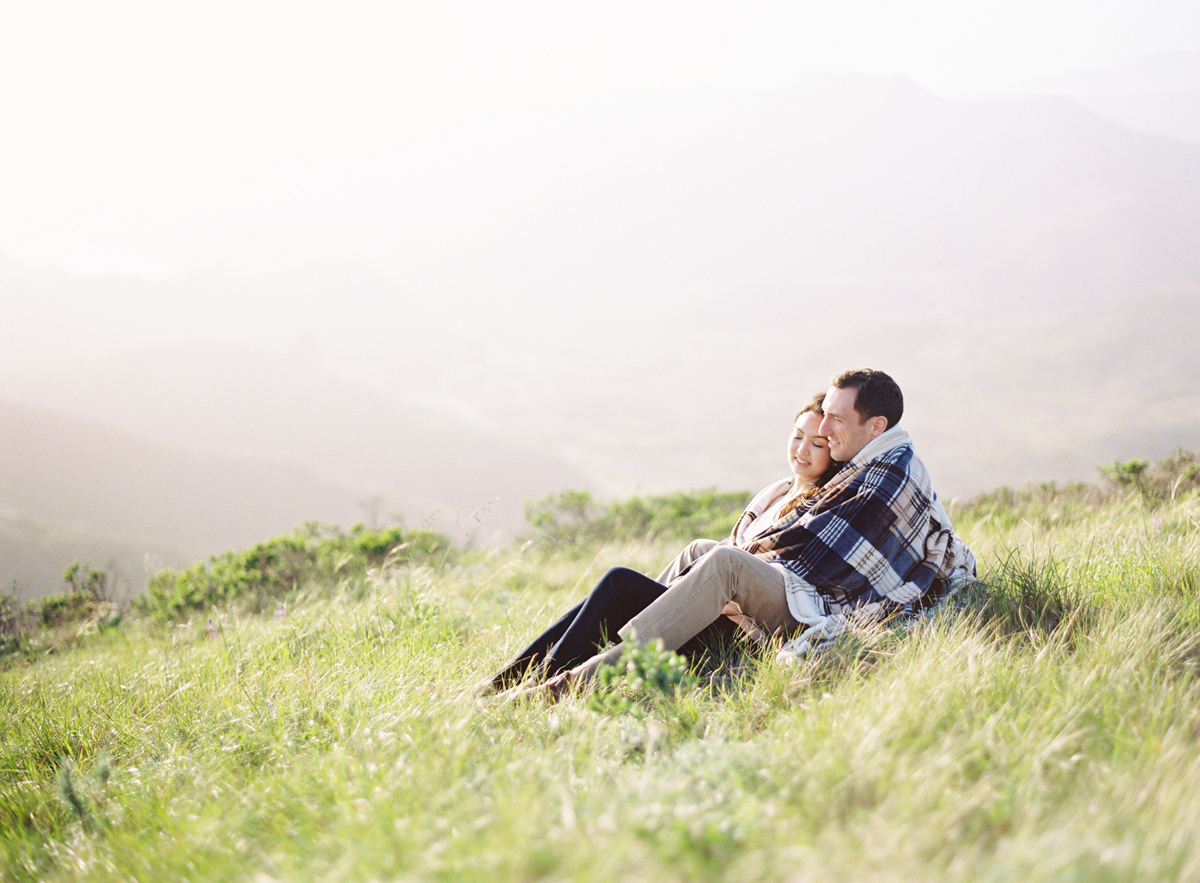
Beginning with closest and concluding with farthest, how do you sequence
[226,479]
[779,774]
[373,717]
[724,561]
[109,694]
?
[779,774]
[373,717]
[724,561]
[109,694]
[226,479]

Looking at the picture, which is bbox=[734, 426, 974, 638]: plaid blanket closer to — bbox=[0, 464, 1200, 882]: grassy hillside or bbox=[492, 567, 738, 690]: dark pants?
bbox=[0, 464, 1200, 882]: grassy hillside


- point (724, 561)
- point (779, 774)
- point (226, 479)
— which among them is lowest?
point (226, 479)

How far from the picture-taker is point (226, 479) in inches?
1265

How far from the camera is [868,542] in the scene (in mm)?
3170

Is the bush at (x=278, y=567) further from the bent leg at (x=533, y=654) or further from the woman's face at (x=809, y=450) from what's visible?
the woman's face at (x=809, y=450)

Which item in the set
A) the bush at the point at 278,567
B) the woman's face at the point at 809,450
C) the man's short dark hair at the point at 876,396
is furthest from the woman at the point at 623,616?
the bush at the point at 278,567

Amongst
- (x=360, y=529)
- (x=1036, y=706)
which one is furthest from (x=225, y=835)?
(x=360, y=529)

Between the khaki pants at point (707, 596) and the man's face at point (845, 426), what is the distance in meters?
0.77

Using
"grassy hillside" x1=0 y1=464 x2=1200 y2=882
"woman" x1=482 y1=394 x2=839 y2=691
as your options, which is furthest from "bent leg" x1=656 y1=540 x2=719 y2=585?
"grassy hillside" x1=0 y1=464 x2=1200 y2=882

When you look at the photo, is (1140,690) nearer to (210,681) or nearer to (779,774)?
(779,774)

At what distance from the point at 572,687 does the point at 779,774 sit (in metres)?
1.03

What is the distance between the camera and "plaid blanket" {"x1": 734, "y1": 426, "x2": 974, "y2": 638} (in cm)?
316

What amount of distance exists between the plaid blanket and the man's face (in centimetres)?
8

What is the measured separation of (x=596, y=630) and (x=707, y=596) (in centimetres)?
52
